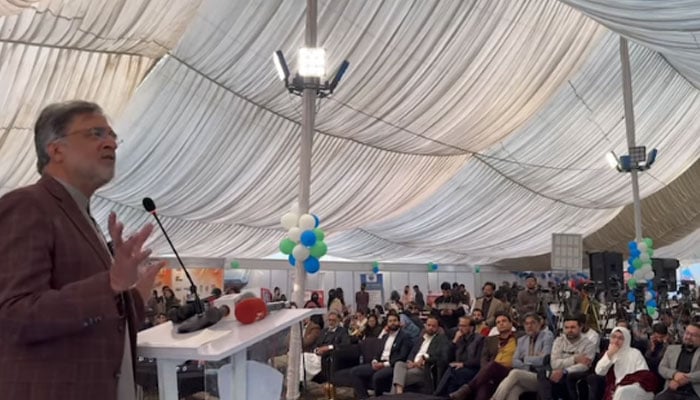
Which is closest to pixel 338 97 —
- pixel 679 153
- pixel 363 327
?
pixel 363 327

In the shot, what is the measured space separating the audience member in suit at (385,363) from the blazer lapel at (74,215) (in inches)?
287

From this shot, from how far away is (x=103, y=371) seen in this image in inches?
54.7

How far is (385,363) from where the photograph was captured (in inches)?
347

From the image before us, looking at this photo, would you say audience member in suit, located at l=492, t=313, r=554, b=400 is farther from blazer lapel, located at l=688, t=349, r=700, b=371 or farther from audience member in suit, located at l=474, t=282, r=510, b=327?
audience member in suit, located at l=474, t=282, r=510, b=327

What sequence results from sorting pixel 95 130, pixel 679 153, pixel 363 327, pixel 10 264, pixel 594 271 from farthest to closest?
1. pixel 679 153
2. pixel 594 271
3. pixel 363 327
4. pixel 95 130
5. pixel 10 264

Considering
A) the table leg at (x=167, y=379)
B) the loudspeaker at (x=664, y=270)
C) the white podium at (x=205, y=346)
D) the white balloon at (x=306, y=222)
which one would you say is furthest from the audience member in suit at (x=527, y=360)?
the loudspeaker at (x=664, y=270)

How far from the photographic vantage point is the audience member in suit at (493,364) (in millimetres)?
7305

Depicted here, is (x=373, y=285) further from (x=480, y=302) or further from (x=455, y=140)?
(x=480, y=302)

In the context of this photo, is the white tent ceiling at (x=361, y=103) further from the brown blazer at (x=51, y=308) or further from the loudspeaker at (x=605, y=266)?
the brown blazer at (x=51, y=308)

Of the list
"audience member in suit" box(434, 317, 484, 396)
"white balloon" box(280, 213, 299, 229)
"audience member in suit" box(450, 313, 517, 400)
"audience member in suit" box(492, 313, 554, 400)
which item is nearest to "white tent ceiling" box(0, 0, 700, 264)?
"white balloon" box(280, 213, 299, 229)

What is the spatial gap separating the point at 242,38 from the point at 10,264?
7.57 meters

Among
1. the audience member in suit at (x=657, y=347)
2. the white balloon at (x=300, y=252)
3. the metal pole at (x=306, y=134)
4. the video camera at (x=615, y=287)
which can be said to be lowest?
the audience member in suit at (x=657, y=347)

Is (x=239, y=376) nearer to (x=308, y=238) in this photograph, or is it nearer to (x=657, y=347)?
(x=308, y=238)

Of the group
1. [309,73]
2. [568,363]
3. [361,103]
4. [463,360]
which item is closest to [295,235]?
[309,73]
